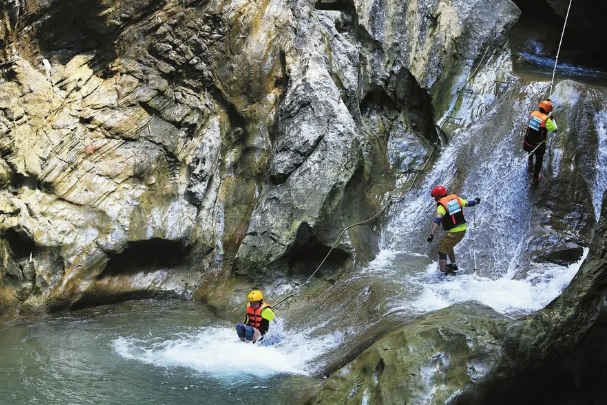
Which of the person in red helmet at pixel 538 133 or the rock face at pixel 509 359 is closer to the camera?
the rock face at pixel 509 359

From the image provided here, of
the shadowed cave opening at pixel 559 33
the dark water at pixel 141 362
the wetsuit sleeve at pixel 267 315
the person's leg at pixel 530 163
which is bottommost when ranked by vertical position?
the dark water at pixel 141 362

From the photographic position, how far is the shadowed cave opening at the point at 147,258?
39.1 ft

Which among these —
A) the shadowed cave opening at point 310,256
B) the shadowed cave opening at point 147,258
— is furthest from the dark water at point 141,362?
the shadowed cave opening at point 310,256

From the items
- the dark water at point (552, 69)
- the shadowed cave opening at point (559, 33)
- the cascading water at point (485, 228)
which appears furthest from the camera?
the shadowed cave opening at point (559, 33)

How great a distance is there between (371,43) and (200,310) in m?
8.23

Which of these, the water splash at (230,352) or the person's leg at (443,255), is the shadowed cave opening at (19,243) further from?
the person's leg at (443,255)

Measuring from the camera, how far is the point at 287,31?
13164 millimetres

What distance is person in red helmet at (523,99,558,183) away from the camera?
1149 centimetres

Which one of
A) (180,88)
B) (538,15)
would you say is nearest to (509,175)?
(180,88)

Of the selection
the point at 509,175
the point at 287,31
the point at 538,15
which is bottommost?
the point at 509,175

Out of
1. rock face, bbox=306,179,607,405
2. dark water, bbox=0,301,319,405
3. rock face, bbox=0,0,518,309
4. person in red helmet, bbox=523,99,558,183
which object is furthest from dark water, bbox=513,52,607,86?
dark water, bbox=0,301,319,405

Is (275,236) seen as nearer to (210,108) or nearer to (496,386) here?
(210,108)

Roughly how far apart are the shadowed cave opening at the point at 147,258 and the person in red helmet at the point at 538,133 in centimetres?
759

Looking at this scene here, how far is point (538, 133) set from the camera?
1164cm
